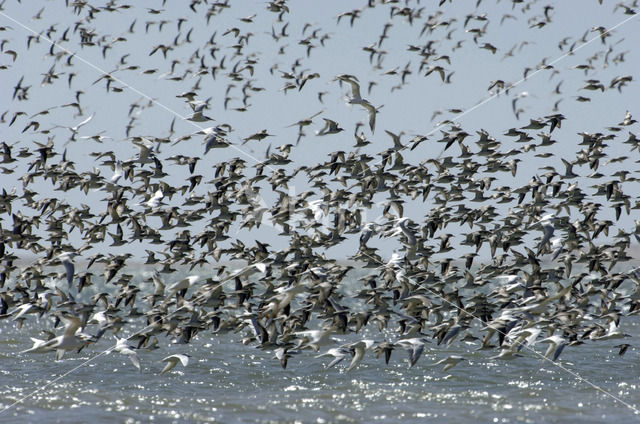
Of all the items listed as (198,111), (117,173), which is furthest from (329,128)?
(117,173)

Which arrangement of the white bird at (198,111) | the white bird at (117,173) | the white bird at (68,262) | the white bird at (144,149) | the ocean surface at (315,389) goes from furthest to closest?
the white bird at (117,173), the white bird at (144,149), the white bird at (198,111), the white bird at (68,262), the ocean surface at (315,389)

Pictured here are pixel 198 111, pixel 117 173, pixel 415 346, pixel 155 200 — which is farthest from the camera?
pixel 117 173

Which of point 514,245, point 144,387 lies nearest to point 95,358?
point 144,387

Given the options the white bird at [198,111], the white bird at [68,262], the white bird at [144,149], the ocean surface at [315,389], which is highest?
the white bird at [198,111]

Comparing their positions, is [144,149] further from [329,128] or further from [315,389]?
[315,389]

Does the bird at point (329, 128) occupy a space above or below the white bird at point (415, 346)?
above

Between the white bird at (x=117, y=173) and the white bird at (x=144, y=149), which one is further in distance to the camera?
the white bird at (x=117, y=173)

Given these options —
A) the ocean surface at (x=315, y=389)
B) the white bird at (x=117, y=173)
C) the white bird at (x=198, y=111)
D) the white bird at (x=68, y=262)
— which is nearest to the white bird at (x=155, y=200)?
the white bird at (x=117, y=173)

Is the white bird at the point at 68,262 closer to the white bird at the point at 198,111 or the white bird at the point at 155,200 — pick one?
the white bird at the point at 155,200

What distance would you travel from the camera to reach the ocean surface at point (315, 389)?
2836 centimetres

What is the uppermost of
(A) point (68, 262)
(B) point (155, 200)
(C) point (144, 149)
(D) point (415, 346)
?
(C) point (144, 149)

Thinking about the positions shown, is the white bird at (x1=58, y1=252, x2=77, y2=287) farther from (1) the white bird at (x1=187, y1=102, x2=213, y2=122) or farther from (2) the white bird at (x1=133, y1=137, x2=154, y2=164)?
(1) the white bird at (x1=187, y1=102, x2=213, y2=122)

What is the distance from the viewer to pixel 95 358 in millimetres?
39438

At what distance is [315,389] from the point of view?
32.8m
